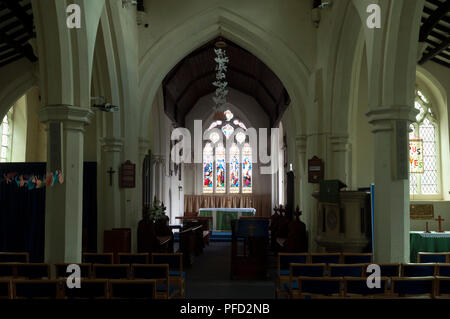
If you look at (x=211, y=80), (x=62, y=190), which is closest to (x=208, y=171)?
(x=211, y=80)

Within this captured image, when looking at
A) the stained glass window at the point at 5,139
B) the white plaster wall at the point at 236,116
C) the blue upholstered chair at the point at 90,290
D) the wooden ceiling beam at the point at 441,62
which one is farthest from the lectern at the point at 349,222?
the white plaster wall at the point at 236,116

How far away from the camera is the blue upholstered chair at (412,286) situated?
4.05m

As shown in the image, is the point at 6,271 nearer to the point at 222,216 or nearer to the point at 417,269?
the point at 417,269

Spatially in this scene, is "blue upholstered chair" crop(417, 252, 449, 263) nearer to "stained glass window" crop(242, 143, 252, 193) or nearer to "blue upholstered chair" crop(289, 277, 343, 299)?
"blue upholstered chair" crop(289, 277, 343, 299)

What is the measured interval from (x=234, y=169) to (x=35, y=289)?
18767mm

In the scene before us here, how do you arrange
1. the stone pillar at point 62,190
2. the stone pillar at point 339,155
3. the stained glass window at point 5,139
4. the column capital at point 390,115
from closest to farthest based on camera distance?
the stone pillar at point 62,190, the column capital at point 390,115, the stone pillar at point 339,155, the stained glass window at point 5,139

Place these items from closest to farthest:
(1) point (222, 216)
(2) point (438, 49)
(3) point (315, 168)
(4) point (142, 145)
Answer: (3) point (315, 168)
(2) point (438, 49)
(4) point (142, 145)
(1) point (222, 216)

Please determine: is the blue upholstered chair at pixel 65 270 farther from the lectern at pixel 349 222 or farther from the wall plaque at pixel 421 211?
the wall plaque at pixel 421 211

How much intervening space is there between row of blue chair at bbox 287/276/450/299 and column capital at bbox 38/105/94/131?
352cm

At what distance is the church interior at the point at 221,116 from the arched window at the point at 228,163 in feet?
13.7

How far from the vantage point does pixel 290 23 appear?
436 inches

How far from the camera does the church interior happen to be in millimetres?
5535

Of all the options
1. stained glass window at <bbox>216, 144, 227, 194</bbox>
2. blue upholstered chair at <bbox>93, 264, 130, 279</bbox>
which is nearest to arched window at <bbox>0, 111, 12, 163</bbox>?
blue upholstered chair at <bbox>93, 264, 130, 279</bbox>

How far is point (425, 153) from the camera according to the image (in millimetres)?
12625
